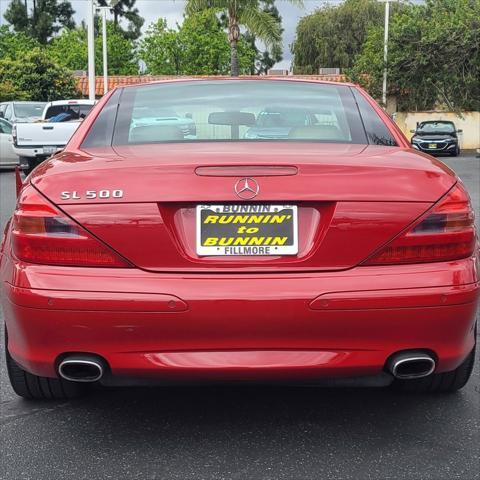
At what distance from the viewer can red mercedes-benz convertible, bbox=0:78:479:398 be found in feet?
8.98

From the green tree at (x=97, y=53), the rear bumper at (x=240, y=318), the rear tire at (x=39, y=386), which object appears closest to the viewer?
the rear bumper at (x=240, y=318)

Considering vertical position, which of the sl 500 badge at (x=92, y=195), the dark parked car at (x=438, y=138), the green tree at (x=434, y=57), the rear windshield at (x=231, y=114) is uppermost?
the green tree at (x=434, y=57)

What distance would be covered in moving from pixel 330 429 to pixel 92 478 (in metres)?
1.03

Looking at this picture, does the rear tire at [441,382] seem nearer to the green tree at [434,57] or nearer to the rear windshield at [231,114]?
the rear windshield at [231,114]

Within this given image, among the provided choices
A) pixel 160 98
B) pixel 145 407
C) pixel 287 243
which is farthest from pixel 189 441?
pixel 160 98

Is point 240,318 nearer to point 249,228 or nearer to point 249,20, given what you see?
point 249,228

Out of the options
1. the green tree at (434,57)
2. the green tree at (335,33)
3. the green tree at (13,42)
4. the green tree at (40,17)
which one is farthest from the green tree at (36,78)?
the green tree at (40,17)

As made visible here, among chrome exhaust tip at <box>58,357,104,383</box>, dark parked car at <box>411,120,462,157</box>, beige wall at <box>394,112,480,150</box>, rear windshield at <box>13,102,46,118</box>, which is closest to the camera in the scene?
chrome exhaust tip at <box>58,357,104,383</box>

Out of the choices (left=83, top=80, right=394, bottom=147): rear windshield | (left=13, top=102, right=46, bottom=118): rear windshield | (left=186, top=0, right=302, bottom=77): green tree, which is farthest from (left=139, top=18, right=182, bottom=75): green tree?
(left=83, top=80, right=394, bottom=147): rear windshield

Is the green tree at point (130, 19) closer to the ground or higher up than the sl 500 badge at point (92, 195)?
higher up

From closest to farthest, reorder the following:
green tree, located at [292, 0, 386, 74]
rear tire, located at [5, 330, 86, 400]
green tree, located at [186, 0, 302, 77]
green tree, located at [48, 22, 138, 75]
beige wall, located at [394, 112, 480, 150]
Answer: rear tire, located at [5, 330, 86, 400] < green tree, located at [186, 0, 302, 77] < beige wall, located at [394, 112, 480, 150] < green tree, located at [292, 0, 386, 74] < green tree, located at [48, 22, 138, 75]

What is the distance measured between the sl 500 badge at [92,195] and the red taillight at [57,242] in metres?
0.07

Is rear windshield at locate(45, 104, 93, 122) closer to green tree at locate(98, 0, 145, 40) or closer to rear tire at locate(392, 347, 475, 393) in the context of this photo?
rear tire at locate(392, 347, 475, 393)

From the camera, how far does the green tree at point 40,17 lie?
2566 inches
